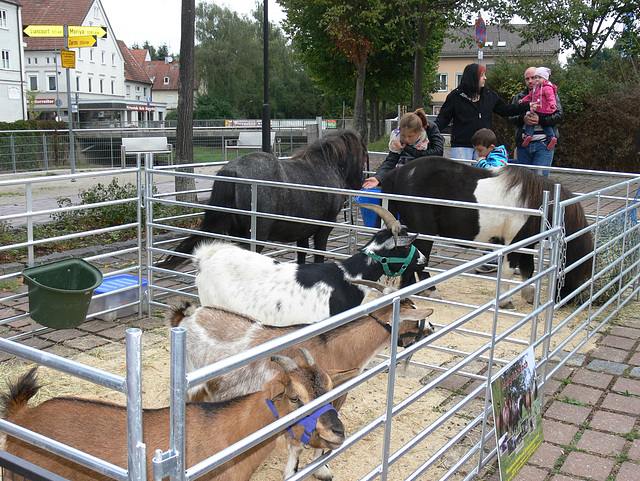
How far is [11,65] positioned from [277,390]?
51.9m

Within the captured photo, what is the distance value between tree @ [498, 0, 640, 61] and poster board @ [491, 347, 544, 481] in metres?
18.2

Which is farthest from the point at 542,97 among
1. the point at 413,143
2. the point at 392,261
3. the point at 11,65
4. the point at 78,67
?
the point at 78,67

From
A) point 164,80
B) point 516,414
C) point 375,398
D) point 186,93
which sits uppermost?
point 164,80

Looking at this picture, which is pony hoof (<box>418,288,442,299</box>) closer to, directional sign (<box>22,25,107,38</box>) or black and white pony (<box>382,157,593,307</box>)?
black and white pony (<box>382,157,593,307</box>)

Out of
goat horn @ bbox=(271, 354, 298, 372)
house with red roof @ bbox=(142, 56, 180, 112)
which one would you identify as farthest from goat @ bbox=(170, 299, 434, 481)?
house with red roof @ bbox=(142, 56, 180, 112)

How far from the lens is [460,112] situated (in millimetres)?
8039

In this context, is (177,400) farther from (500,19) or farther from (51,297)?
(500,19)

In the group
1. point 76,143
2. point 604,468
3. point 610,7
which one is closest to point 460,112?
point 604,468

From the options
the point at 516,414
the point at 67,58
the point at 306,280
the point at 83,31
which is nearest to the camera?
the point at 516,414

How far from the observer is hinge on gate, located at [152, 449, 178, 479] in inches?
59.0

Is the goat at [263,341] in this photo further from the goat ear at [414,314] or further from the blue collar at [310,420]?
the blue collar at [310,420]

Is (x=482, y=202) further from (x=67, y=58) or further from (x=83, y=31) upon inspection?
(x=83, y=31)

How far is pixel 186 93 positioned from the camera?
35.3 ft

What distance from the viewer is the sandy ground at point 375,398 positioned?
3678 millimetres
